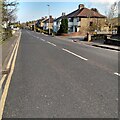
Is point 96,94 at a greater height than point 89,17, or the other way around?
→ point 89,17

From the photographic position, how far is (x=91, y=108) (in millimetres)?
5910

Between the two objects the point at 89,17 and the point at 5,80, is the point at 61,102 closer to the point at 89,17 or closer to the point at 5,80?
the point at 5,80

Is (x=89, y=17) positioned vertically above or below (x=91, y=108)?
above

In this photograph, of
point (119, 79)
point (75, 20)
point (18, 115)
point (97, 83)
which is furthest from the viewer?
point (75, 20)

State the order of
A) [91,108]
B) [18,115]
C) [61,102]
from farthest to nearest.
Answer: [61,102]
[91,108]
[18,115]

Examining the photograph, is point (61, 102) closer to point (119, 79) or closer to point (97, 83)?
point (97, 83)

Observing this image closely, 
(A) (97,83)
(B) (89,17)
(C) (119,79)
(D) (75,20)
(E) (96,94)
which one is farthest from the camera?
(D) (75,20)

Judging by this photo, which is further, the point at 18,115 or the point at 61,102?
the point at 61,102

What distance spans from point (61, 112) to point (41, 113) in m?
0.42

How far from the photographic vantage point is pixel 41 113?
5.60 m

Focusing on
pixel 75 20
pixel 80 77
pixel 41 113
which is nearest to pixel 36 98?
pixel 41 113

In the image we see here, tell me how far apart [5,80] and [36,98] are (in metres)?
2.86

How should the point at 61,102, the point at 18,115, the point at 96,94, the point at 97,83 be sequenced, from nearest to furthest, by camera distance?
the point at 18,115
the point at 61,102
the point at 96,94
the point at 97,83

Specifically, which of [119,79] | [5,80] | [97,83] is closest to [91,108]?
[97,83]
